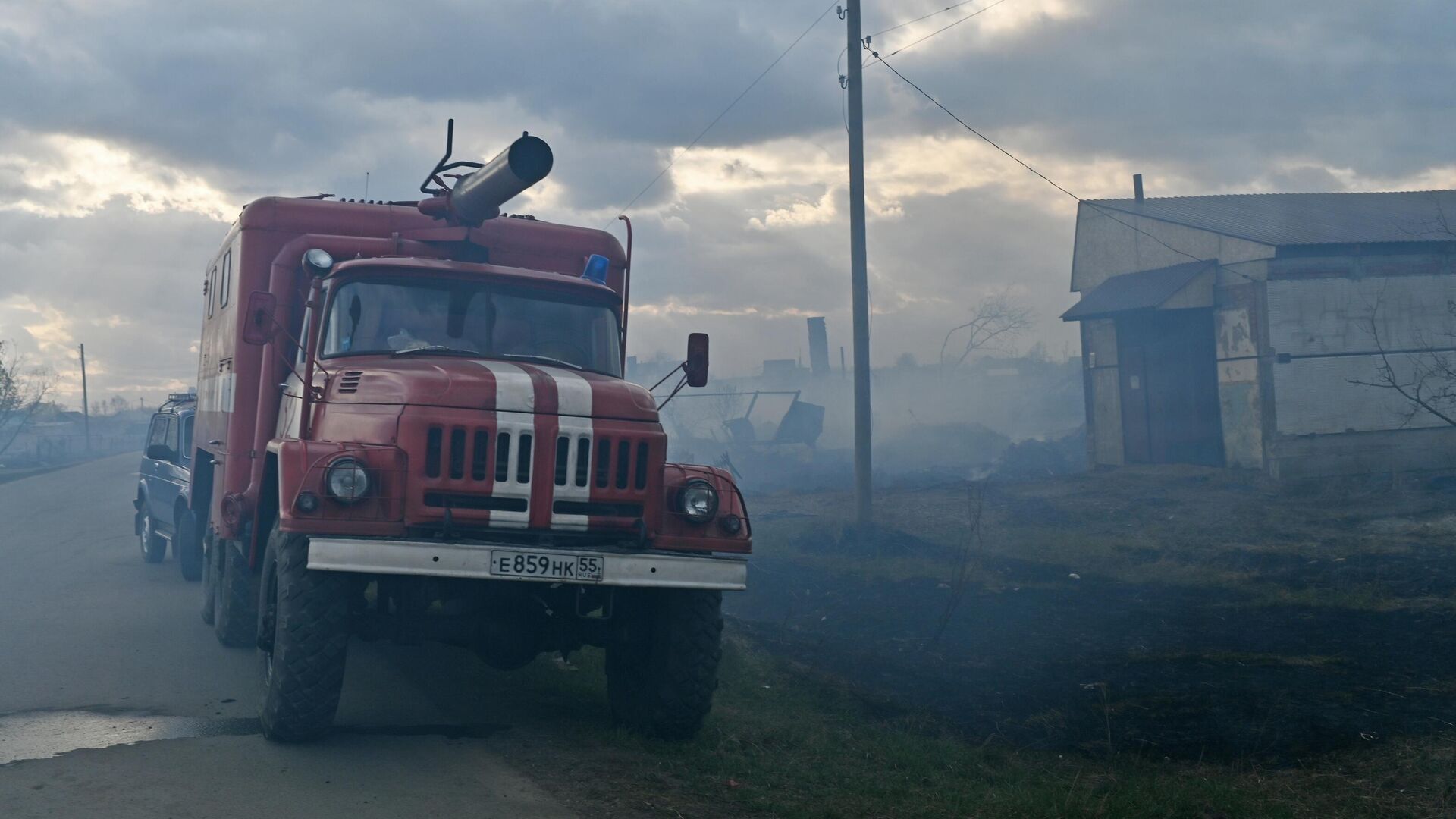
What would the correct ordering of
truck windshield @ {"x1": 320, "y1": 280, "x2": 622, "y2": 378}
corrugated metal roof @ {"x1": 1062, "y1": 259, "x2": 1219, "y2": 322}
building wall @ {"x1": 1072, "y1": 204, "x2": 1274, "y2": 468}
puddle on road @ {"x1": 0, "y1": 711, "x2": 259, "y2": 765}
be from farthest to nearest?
corrugated metal roof @ {"x1": 1062, "y1": 259, "x2": 1219, "y2": 322} < building wall @ {"x1": 1072, "y1": 204, "x2": 1274, "y2": 468} < truck windshield @ {"x1": 320, "y1": 280, "x2": 622, "y2": 378} < puddle on road @ {"x1": 0, "y1": 711, "x2": 259, "y2": 765}

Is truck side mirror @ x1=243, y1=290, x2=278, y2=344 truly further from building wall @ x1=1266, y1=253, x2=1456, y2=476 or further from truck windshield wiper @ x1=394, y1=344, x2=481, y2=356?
building wall @ x1=1266, y1=253, x2=1456, y2=476

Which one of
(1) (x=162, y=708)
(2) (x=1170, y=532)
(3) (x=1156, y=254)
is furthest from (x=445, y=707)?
(3) (x=1156, y=254)

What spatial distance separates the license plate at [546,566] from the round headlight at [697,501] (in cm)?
74

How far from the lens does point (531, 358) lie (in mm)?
6895

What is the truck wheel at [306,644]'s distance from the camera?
5.70m

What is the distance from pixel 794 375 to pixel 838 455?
31001 millimetres

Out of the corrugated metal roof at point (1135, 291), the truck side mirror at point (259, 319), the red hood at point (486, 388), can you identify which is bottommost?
the red hood at point (486, 388)

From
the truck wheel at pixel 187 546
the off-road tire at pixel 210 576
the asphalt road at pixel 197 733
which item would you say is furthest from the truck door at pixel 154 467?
the off-road tire at pixel 210 576

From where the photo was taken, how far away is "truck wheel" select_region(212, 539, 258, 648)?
8.64 m

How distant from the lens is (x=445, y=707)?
7.13 m

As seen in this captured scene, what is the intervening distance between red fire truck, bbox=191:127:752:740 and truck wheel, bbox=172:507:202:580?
17.6 ft

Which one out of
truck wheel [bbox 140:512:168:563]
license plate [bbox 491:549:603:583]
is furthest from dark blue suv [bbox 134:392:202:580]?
license plate [bbox 491:549:603:583]

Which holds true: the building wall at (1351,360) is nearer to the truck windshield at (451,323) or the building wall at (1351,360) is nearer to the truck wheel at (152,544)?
the truck windshield at (451,323)

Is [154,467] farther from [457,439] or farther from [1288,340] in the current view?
[1288,340]
